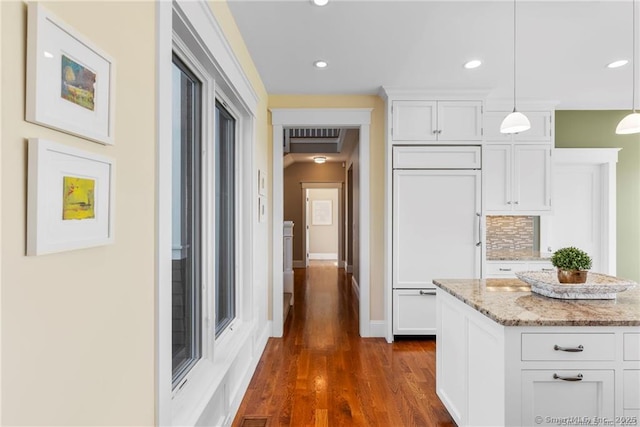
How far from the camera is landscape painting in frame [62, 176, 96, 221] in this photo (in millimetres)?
765

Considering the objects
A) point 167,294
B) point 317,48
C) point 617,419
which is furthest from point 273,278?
point 617,419

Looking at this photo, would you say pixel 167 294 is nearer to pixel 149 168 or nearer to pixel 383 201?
pixel 149 168

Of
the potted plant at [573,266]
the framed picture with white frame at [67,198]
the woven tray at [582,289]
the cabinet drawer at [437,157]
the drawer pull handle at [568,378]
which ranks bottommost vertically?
the drawer pull handle at [568,378]

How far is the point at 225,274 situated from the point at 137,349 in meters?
1.60

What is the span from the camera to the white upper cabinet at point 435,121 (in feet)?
12.0

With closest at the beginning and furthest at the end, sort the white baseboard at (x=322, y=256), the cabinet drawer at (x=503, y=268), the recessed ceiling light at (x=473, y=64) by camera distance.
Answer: the recessed ceiling light at (x=473, y=64) → the cabinet drawer at (x=503, y=268) → the white baseboard at (x=322, y=256)

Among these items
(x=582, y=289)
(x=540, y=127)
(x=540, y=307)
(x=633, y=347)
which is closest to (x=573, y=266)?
(x=582, y=289)

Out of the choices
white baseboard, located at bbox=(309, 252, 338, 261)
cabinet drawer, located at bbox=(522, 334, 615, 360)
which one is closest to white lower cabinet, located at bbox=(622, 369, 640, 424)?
cabinet drawer, located at bbox=(522, 334, 615, 360)

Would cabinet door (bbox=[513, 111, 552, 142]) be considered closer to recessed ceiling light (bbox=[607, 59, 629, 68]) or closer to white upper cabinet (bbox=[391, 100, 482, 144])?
white upper cabinet (bbox=[391, 100, 482, 144])

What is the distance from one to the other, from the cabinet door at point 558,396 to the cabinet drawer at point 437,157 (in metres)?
2.45

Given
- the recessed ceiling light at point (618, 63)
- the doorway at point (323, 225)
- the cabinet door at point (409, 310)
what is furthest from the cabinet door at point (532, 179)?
the doorway at point (323, 225)

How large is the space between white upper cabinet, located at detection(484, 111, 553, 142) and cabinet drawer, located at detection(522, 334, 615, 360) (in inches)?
111

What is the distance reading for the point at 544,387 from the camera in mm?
1526

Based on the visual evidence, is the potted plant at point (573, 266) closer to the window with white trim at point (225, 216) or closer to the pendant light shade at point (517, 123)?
the pendant light shade at point (517, 123)
